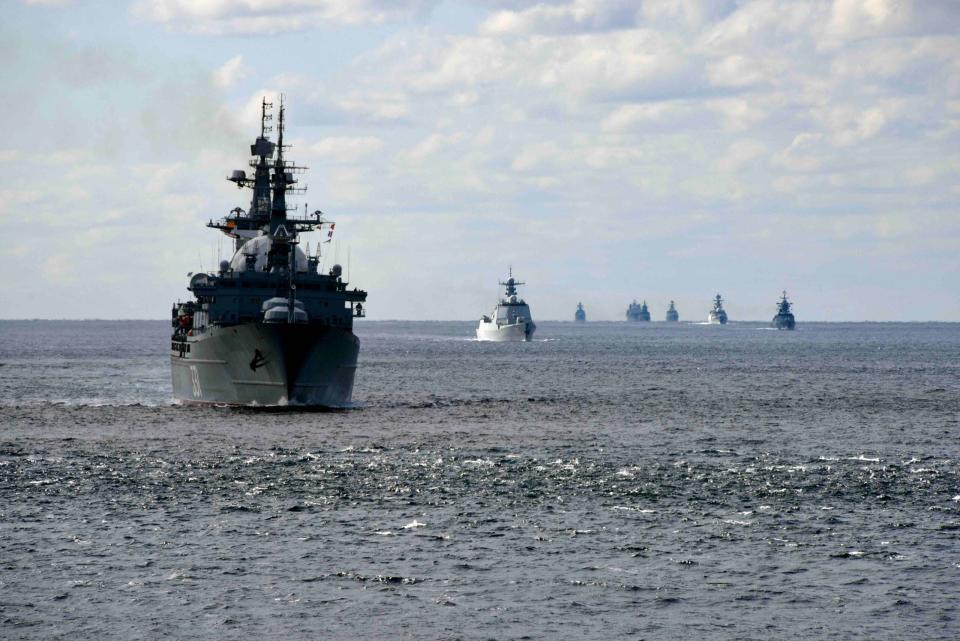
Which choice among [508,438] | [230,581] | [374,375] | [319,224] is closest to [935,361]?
[374,375]

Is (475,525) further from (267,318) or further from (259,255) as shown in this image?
(259,255)

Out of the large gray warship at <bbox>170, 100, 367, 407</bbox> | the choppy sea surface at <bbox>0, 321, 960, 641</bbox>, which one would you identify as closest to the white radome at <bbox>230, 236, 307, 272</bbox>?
the large gray warship at <bbox>170, 100, 367, 407</bbox>

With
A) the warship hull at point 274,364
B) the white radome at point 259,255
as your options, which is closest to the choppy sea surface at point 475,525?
the warship hull at point 274,364

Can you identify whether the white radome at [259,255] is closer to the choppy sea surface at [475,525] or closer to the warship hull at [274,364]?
the warship hull at [274,364]

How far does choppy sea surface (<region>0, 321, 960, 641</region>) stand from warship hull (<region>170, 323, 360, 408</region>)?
1.83 meters

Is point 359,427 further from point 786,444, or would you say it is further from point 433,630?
point 433,630

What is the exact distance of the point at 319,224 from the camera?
72250 millimetres

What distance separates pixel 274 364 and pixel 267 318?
2172mm

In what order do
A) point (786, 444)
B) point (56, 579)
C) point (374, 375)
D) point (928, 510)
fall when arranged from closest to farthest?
point (56, 579) → point (928, 510) → point (786, 444) → point (374, 375)

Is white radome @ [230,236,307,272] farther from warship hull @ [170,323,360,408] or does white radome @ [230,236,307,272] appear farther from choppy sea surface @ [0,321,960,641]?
choppy sea surface @ [0,321,960,641]

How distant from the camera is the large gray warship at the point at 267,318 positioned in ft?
192

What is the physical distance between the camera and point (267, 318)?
5850 centimetres

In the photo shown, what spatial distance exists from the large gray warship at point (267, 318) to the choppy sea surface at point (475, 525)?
7.46ft

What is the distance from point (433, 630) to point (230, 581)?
5114 millimetres
